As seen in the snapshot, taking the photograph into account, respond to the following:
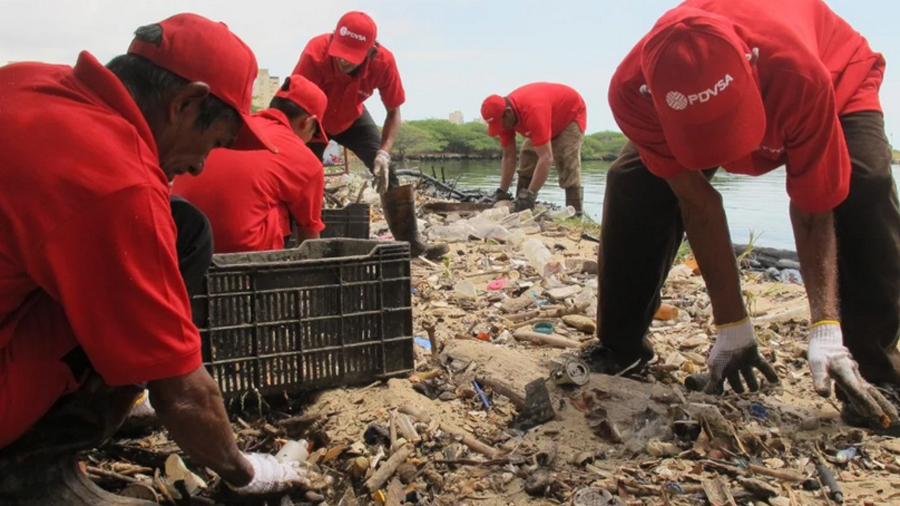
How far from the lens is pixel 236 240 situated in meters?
3.43

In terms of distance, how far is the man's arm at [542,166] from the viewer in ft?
31.9

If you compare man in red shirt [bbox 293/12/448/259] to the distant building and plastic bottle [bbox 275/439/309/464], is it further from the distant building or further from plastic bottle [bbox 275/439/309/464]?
the distant building

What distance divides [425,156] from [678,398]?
33.9m

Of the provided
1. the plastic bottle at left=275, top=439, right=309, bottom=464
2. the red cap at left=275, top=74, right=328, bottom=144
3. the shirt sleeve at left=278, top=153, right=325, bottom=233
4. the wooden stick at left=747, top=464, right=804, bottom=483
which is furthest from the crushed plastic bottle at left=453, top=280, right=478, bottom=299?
the wooden stick at left=747, top=464, right=804, bottom=483

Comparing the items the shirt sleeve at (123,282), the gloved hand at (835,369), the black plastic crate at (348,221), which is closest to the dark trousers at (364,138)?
the black plastic crate at (348,221)

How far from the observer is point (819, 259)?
273 cm

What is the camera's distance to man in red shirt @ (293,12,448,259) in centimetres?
619

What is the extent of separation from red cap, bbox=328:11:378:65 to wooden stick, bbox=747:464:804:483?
185 inches

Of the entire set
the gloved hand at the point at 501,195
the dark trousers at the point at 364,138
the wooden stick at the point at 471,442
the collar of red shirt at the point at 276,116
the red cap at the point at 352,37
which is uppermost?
the red cap at the point at 352,37

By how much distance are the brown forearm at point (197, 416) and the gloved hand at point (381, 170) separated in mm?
4622

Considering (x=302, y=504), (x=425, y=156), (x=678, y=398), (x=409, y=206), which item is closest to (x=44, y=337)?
(x=302, y=504)

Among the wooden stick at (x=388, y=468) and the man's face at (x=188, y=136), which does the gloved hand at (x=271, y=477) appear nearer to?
the wooden stick at (x=388, y=468)

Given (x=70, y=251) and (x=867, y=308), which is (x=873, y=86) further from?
(x=70, y=251)

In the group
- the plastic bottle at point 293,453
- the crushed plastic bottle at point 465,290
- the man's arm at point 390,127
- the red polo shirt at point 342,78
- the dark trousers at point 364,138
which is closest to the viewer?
the plastic bottle at point 293,453
